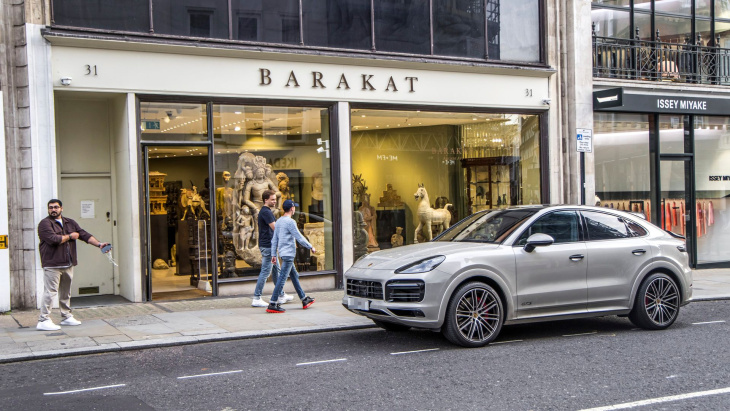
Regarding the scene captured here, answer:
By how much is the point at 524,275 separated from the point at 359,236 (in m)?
6.44

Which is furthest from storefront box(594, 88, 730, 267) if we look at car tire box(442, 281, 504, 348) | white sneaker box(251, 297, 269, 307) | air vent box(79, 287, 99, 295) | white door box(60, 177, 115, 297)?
air vent box(79, 287, 99, 295)

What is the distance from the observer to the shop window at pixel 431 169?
1502 centimetres

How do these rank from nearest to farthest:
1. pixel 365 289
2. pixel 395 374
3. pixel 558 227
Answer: pixel 395 374
pixel 365 289
pixel 558 227

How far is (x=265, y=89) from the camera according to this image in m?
13.4

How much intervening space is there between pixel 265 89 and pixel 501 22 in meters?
5.95

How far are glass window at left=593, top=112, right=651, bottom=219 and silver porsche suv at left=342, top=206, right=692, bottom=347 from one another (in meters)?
7.83

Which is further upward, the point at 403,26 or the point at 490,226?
the point at 403,26

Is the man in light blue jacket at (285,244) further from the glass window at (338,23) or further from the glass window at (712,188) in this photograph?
the glass window at (712,188)

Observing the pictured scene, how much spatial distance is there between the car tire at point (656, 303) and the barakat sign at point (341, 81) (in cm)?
686

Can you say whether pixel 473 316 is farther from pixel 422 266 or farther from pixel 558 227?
pixel 558 227

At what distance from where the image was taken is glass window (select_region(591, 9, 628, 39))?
17516 millimetres

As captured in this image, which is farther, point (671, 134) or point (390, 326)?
point (671, 134)

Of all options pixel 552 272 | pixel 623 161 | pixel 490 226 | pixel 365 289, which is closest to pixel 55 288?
pixel 365 289

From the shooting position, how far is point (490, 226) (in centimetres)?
952
